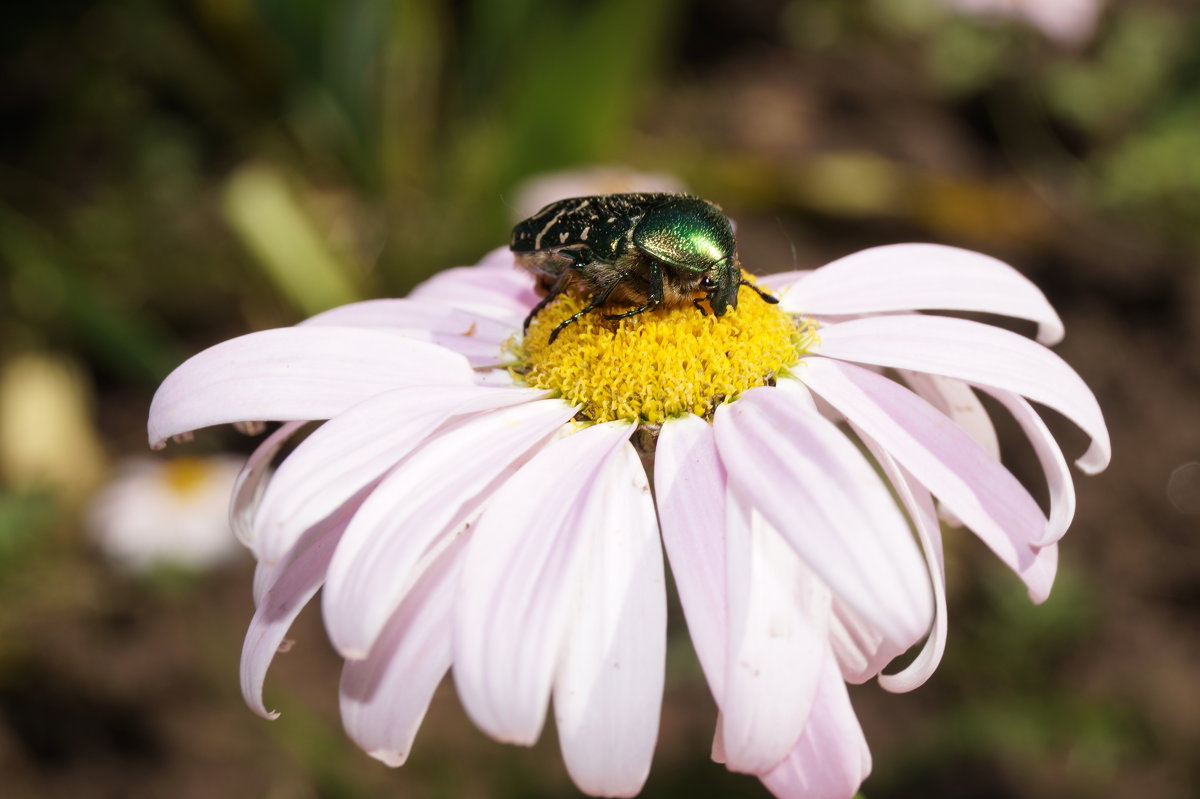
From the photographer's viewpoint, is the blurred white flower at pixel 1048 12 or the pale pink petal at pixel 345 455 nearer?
the pale pink petal at pixel 345 455

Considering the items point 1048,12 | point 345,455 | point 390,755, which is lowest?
point 390,755

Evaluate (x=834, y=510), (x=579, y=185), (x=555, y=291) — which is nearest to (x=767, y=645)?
(x=834, y=510)

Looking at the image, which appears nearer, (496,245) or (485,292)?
(485,292)

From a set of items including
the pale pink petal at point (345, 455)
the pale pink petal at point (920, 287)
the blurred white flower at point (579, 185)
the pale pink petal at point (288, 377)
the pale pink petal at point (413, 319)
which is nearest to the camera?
the pale pink petal at point (345, 455)

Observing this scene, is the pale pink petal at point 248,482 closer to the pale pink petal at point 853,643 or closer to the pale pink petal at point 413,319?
the pale pink petal at point 413,319

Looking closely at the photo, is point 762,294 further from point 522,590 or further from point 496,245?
point 496,245

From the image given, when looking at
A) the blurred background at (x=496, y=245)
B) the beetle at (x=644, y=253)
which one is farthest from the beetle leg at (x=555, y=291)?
the blurred background at (x=496, y=245)
